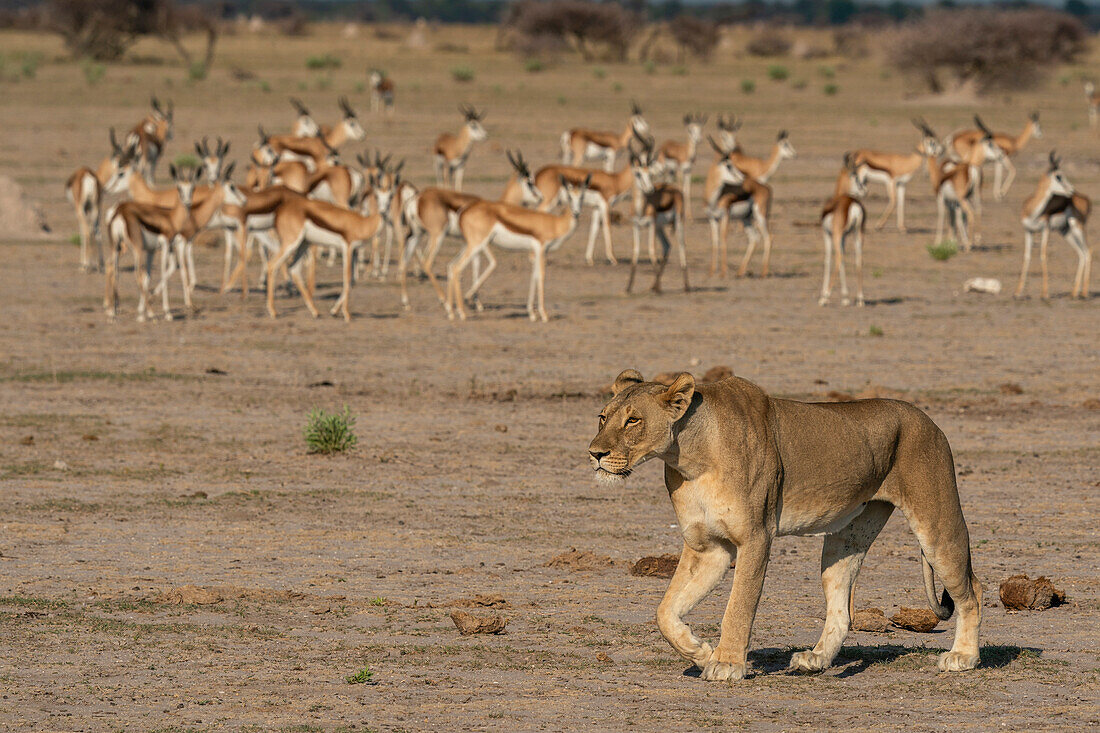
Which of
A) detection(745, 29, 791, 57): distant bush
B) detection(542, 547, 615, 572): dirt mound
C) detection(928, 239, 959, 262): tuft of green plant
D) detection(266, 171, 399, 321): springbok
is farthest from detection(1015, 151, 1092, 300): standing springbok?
detection(745, 29, 791, 57): distant bush

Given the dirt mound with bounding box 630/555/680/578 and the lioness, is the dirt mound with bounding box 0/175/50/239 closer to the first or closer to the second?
the dirt mound with bounding box 630/555/680/578

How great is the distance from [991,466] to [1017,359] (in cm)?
528

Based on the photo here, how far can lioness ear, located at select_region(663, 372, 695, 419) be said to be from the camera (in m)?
5.87

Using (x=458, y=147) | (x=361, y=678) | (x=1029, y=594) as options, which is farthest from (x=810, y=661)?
(x=458, y=147)

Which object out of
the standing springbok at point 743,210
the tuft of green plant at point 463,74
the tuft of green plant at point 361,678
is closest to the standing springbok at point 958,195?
the standing springbok at point 743,210

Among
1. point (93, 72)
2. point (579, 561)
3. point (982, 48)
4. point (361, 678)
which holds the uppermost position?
point (982, 48)

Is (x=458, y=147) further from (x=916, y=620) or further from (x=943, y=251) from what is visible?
(x=916, y=620)

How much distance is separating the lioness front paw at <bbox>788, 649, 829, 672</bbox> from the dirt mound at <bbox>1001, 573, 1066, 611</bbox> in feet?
6.32

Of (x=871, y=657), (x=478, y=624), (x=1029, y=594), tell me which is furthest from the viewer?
(x=1029, y=594)

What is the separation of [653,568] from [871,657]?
2.03m

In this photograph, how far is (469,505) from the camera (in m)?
10.8

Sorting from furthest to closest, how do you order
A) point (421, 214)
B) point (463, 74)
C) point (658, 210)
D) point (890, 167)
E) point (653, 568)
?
point (463, 74), point (890, 167), point (658, 210), point (421, 214), point (653, 568)

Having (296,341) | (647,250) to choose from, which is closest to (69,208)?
(647,250)

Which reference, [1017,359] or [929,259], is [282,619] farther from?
[929,259]
